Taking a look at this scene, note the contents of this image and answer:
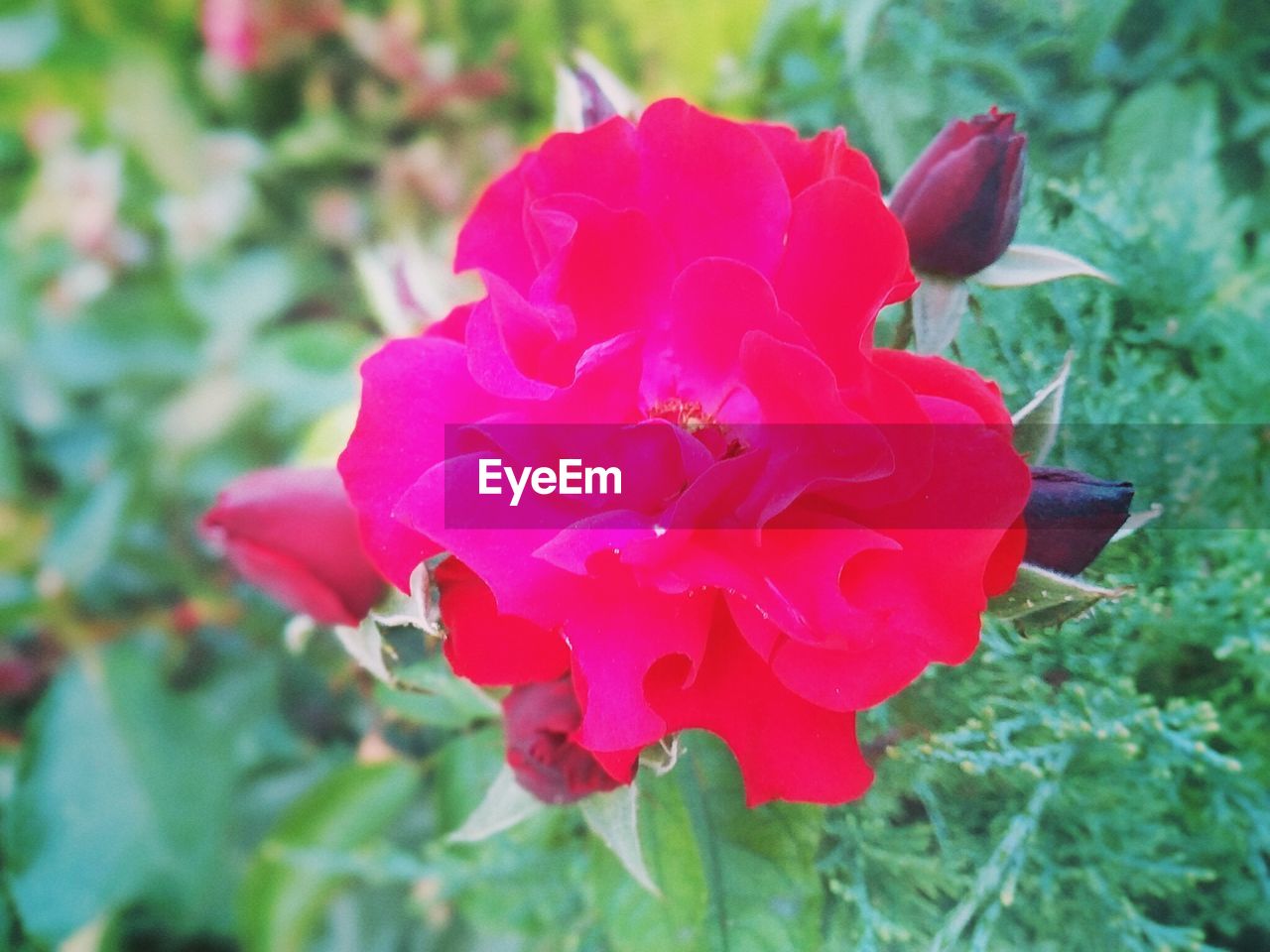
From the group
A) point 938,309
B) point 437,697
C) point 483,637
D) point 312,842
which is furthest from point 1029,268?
point 312,842

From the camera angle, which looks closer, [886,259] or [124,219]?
[886,259]

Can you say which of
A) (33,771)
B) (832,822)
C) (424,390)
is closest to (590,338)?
(424,390)

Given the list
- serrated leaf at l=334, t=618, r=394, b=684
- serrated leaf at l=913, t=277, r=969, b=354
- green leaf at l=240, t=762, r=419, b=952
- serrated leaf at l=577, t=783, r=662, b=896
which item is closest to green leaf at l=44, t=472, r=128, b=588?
green leaf at l=240, t=762, r=419, b=952

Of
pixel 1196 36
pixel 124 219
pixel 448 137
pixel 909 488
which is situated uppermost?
pixel 448 137

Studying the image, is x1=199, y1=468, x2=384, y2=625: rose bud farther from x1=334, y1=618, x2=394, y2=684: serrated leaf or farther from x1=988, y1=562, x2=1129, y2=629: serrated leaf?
x1=988, y1=562, x2=1129, y2=629: serrated leaf

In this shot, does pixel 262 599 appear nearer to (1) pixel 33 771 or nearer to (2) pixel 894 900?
Result: (1) pixel 33 771

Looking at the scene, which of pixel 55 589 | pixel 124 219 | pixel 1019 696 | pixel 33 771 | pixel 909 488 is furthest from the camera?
pixel 124 219

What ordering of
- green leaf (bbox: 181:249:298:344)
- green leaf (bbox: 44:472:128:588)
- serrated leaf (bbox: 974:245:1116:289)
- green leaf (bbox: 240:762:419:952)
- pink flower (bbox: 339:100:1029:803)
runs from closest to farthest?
pink flower (bbox: 339:100:1029:803) < serrated leaf (bbox: 974:245:1116:289) < green leaf (bbox: 240:762:419:952) < green leaf (bbox: 44:472:128:588) < green leaf (bbox: 181:249:298:344)

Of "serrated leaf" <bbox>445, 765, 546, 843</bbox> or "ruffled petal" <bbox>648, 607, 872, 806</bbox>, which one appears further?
"serrated leaf" <bbox>445, 765, 546, 843</bbox>
